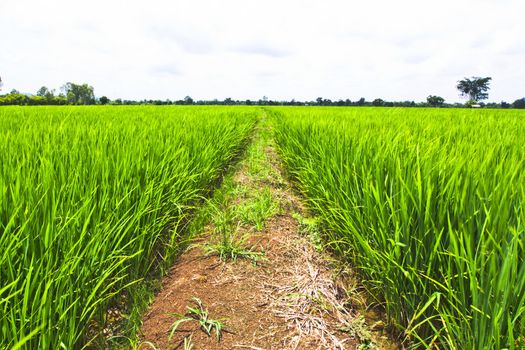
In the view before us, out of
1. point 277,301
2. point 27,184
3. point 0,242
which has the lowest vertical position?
point 277,301

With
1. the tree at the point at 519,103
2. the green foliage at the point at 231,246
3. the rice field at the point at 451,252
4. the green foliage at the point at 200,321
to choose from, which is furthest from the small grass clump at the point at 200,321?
the tree at the point at 519,103

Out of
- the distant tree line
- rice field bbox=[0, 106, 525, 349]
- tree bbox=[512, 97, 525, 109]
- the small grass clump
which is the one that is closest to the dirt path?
the small grass clump

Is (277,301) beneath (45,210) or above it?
beneath

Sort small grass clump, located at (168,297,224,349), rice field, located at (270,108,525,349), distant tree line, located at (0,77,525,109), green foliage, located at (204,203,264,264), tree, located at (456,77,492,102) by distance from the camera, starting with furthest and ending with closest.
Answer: tree, located at (456,77,492,102)
distant tree line, located at (0,77,525,109)
green foliage, located at (204,203,264,264)
small grass clump, located at (168,297,224,349)
rice field, located at (270,108,525,349)

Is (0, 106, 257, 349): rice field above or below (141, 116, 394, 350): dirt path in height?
above

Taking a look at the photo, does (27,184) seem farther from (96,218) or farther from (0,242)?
(0,242)

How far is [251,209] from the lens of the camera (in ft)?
9.21

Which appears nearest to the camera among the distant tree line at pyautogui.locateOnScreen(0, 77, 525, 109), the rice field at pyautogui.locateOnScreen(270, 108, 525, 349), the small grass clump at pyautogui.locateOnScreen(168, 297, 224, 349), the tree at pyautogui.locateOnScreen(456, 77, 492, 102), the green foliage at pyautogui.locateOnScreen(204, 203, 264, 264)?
the rice field at pyautogui.locateOnScreen(270, 108, 525, 349)

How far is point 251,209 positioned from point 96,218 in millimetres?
1612

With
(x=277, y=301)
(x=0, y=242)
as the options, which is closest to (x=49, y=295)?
(x=0, y=242)

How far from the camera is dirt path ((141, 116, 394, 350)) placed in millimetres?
1307

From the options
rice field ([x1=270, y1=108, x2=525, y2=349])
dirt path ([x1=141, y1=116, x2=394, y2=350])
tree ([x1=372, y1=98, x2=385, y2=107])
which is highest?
tree ([x1=372, y1=98, x2=385, y2=107])

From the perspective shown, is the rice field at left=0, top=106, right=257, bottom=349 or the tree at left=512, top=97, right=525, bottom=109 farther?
the tree at left=512, top=97, right=525, bottom=109

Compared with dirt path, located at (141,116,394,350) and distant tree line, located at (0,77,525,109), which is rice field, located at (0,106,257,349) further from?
distant tree line, located at (0,77,525,109)
